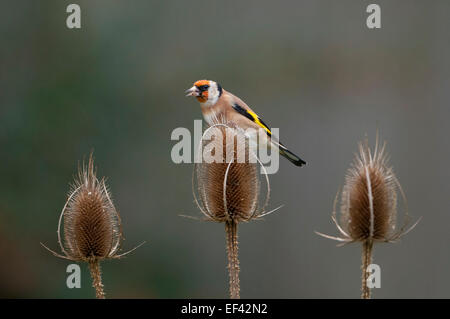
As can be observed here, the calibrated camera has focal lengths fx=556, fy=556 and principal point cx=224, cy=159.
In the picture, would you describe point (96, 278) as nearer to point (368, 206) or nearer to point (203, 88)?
point (368, 206)

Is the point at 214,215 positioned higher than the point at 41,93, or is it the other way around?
the point at 41,93

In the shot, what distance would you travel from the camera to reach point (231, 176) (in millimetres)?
3213

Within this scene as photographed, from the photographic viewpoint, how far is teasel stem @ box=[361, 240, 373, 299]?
2.60m

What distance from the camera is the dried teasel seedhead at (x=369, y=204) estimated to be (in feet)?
9.20

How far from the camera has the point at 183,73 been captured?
26.0 ft

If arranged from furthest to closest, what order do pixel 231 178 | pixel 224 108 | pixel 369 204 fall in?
pixel 224 108
pixel 231 178
pixel 369 204

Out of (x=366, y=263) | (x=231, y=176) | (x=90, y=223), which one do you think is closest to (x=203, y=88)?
(x=231, y=176)

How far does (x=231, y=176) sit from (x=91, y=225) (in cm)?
83

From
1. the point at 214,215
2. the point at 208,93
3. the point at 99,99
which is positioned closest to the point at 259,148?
the point at 208,93

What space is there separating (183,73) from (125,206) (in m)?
2.04

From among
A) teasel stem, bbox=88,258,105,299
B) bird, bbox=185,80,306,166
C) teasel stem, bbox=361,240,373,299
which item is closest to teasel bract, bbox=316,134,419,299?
teasel stem, bbox=361,240,373,299

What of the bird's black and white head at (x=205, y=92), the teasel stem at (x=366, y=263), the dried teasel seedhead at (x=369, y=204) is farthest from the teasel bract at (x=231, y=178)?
the bird's black and white head at (x=205, y=92)

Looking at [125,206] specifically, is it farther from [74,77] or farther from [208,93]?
[208,93]

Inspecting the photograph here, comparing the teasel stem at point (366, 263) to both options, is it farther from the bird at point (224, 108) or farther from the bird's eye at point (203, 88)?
the bird's eye at point (203, 88)
